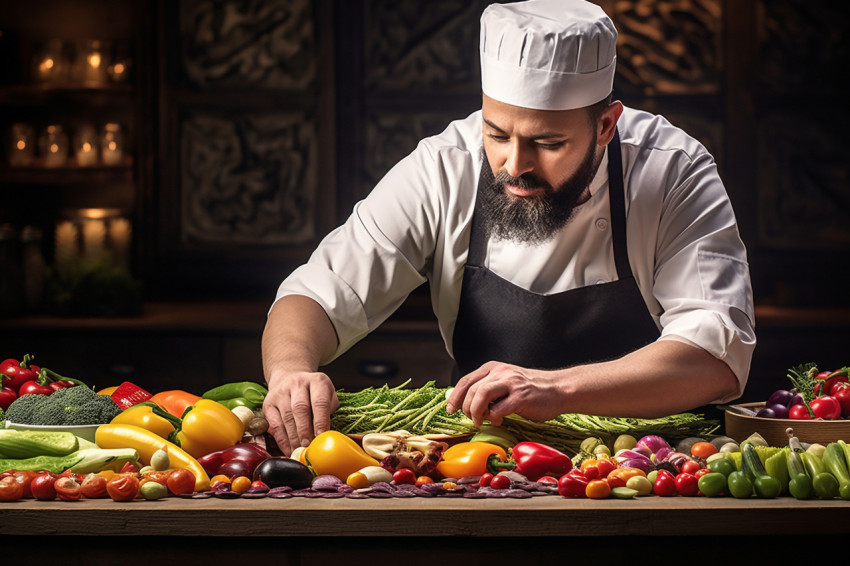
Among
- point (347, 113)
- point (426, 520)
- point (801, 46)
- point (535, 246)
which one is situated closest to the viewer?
point (426, 520)

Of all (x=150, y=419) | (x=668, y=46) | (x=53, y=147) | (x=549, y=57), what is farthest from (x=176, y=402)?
(x=668, y=46)

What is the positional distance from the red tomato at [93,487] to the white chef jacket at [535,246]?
2.55 ft

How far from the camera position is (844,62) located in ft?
12.3

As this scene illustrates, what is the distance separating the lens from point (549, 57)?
6.48 ft

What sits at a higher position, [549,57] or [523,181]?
[549,57]

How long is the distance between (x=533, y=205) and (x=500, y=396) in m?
0.55

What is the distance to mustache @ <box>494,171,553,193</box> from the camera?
1.94 metres

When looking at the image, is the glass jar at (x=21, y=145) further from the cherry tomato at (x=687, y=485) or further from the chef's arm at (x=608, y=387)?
the cherry tomato at (x=687, y=485)

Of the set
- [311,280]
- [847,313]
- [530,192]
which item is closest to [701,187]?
[530,192]

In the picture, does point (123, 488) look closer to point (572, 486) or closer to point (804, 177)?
point (572, 486)

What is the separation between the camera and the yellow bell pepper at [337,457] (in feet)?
4.92

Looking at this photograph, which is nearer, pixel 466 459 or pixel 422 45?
pixel 466 459

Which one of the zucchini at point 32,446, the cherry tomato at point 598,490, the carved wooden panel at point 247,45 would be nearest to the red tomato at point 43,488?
the zucchini at point 32,446

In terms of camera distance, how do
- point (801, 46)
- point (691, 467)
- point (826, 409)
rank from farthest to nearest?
point (801, 46) < point (826, 409) < point (691, 467)
